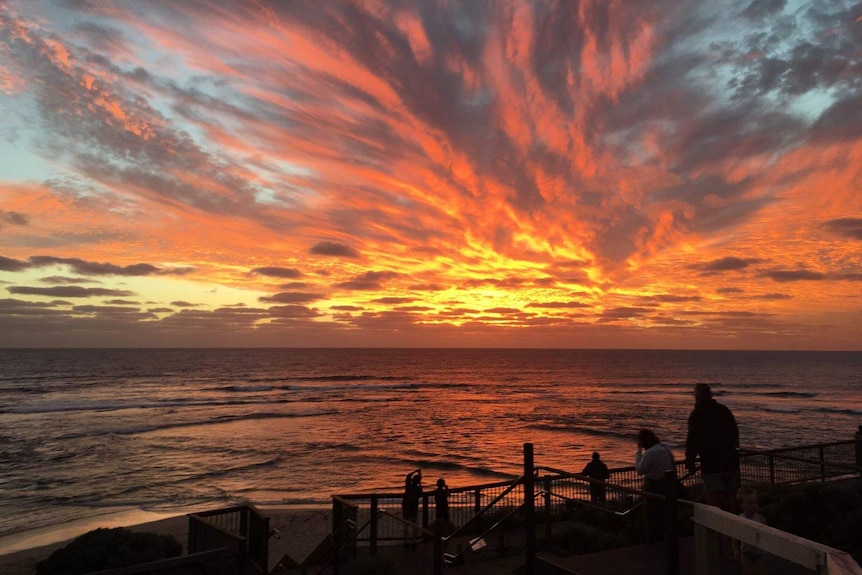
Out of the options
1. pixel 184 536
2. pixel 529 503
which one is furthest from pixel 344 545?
pixel 184 536

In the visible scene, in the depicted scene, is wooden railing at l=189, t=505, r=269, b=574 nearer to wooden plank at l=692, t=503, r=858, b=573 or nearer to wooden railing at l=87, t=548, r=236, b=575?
wooden railing at l=87, t=548, r=236, b=575

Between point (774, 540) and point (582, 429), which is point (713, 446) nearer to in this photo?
point (774, 540)

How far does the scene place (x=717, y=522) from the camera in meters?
4.38

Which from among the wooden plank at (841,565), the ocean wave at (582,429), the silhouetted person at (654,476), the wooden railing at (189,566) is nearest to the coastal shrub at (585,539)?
the silhouetted person at (654,476)

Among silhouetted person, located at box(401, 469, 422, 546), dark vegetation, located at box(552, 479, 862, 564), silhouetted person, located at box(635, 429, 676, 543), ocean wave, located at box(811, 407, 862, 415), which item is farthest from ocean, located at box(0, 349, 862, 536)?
silhouetted person, located at box(635, 429, 676, 543)

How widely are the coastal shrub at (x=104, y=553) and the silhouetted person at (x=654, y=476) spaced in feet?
24.4

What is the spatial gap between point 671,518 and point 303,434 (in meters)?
37.9

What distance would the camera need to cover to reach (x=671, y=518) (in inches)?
225

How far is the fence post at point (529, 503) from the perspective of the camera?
7504 mm

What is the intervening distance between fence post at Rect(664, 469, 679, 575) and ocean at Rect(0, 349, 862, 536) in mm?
18253

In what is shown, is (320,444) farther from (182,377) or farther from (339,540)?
(182,377)

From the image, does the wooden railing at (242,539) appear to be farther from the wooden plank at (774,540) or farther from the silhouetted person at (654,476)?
the wooden plank at (774,540)

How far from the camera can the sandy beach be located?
1531 centimetres

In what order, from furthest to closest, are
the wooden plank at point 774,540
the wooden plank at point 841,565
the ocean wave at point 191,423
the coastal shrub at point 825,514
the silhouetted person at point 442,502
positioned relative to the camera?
1. the ocean wave at point 191,423
2. the silhouetted person at point 442,502
3. the coastal shrub at point 825,514
4. the wooden plank at point 774,540
5. the wooden plank at point 841,565
